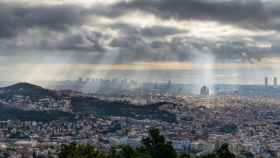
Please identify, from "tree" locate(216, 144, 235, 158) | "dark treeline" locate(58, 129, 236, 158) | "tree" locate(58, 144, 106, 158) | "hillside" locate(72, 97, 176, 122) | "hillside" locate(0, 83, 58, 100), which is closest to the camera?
"tree" locate(58, 144, 106, 158)

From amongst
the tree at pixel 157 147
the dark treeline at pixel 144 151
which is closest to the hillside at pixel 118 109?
the tree at pixel 157 147

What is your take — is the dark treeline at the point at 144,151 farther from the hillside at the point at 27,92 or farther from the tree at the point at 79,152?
the hillside at the point at 27,92

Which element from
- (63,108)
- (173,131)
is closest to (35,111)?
(63,108)

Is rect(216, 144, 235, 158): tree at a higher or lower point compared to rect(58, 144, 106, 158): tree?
lower

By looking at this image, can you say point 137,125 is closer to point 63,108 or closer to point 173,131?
point 173,131

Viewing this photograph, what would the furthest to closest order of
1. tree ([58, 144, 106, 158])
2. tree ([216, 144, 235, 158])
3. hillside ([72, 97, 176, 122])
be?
hillside ([72, 97, 176, 122]) → tree ([216, 144, 235, 158]) → tree ([58, 144, 106, 158])

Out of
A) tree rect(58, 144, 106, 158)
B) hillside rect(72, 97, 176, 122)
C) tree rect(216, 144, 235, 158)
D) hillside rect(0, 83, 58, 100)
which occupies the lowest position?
hillside rect(72, 97, 176, 122)

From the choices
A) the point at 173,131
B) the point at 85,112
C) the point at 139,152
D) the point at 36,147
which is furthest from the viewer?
the point at 85,112

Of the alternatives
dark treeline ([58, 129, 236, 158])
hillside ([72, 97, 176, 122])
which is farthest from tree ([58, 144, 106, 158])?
hillside ([72, 97, 176, 122])

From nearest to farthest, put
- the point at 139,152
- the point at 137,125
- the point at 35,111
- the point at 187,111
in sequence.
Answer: the point at 139,152
the point at 137,125
the point at 35,111
the point at 187,111

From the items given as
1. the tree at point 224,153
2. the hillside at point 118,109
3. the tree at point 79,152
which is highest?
the tree at point 79,152

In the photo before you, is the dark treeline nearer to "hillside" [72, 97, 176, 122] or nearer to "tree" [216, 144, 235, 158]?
"tree" [216, 144, 235, 158]
